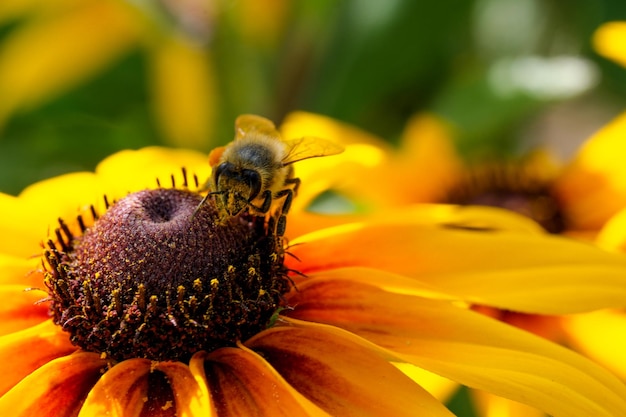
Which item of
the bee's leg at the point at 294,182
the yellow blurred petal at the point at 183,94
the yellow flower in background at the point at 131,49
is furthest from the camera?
the yellow blurred petal at the point at 183,94

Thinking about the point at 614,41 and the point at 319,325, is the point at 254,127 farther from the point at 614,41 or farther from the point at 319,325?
the point at 614,41

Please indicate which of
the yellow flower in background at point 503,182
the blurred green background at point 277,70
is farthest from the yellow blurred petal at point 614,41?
the blurred green background at point 277,70

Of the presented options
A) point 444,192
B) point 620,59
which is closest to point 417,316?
point 620,59

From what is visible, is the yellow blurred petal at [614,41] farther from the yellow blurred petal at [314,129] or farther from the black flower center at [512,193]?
the yellow blurred petal at [314,129]

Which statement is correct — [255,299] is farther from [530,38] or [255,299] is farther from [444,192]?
[530,38]

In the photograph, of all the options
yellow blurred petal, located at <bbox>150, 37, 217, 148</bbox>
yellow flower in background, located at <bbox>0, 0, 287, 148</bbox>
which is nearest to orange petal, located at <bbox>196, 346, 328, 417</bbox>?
yellow flower in background, located at <bbox>0, 0, 287, 148</bbox>

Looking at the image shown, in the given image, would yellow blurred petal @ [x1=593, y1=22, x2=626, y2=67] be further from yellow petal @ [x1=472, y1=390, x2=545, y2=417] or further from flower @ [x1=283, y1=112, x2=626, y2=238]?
yellow petal @ [x1=472, y1=390, x2=545, y2=417]
